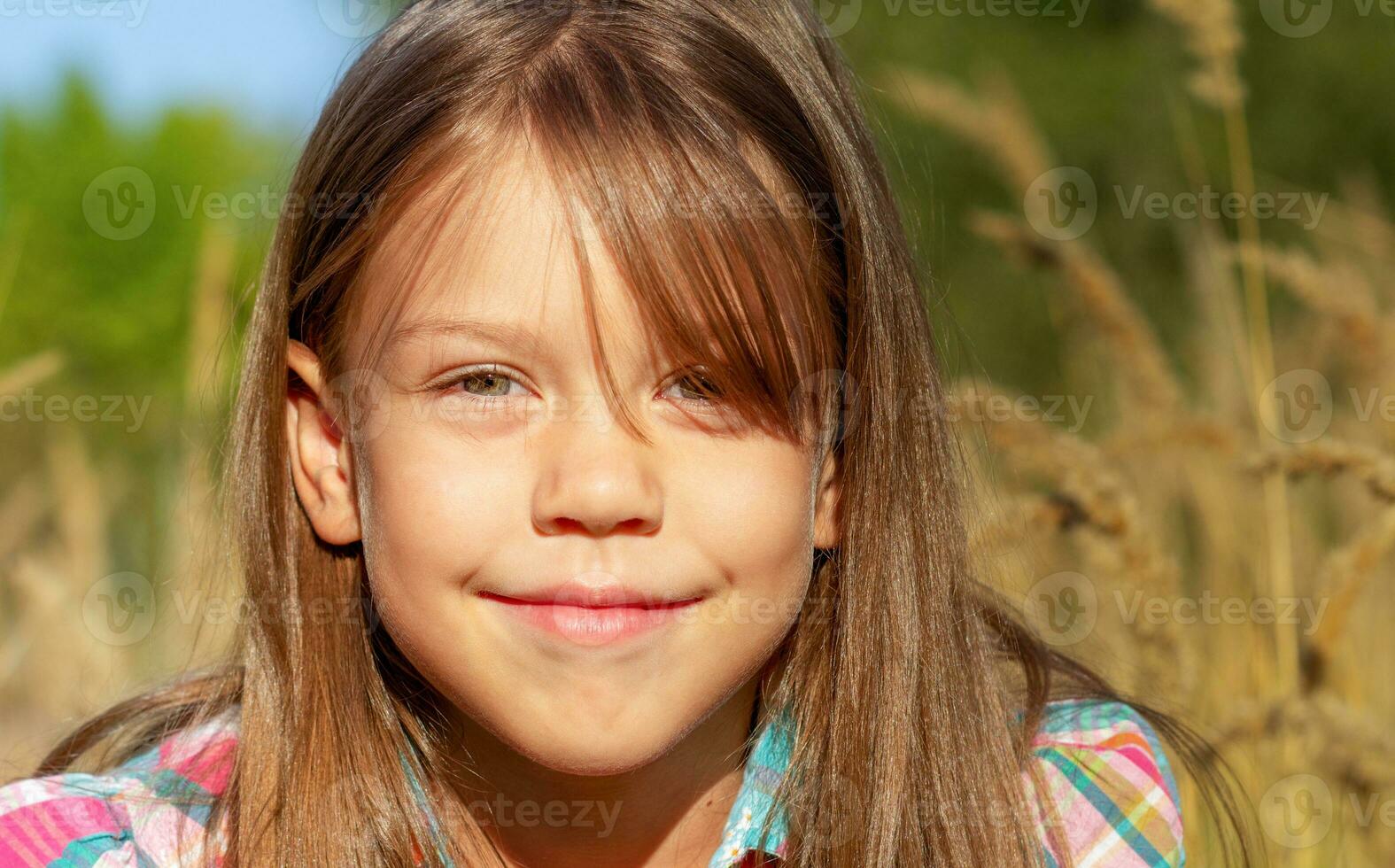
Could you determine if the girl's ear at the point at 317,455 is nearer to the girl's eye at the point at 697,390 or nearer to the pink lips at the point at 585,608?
the pink lips at the point at 585,608

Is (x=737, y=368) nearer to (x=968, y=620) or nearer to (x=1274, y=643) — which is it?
(x=968, y=620)

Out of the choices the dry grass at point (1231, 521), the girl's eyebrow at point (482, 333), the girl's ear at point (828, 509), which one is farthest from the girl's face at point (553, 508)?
the dry grass at point (1231, 521)

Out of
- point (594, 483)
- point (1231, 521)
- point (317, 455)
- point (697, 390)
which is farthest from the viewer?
point (1231, 521)

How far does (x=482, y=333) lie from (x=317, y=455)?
15.5 inches

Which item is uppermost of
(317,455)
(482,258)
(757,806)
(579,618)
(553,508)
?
(482,258)

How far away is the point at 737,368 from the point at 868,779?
550 mm

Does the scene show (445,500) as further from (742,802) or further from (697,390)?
(742,802)

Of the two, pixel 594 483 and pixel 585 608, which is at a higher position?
pixel 594 483

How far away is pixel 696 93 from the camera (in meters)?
1.61

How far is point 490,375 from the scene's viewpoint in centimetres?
153

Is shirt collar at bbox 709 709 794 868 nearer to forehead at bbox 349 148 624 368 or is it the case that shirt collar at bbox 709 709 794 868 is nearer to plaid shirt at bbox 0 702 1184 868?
plaid shirt at bbox 0 702 1184 868

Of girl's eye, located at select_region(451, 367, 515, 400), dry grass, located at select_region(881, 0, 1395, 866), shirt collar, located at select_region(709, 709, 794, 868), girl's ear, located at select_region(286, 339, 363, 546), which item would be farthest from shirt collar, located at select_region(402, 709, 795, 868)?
girl's eye, located at select_region(451, 367, 515, 400)

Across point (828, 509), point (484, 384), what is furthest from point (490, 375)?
point (828, 509)

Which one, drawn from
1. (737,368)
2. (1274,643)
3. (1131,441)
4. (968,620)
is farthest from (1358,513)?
(737,368)
